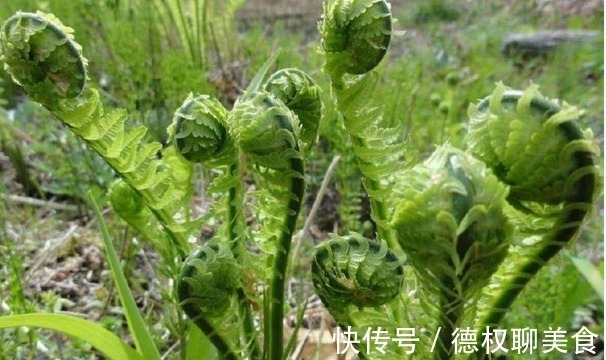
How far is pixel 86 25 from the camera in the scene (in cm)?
309

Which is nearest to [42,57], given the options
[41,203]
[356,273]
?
[356,273]

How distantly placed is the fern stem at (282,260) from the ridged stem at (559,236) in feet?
0.76

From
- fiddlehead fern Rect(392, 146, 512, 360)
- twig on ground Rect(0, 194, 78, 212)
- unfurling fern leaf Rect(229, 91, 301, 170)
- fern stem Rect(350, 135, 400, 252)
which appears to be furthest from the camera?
twig on ground Rect(0, 194, 78, 212)

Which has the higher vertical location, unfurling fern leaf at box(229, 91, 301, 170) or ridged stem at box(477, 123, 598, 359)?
unfurling fern leaf at box(229, 91, 301, 170)

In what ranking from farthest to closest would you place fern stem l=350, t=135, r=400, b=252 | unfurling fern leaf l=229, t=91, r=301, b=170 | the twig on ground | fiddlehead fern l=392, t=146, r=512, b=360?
the twig on ground, fern stem l=350, t=135, r=400, b=252, unfurling fern leaf l=229, t=91, r=301, b=170, fiddlehead fern l=392, t=146, r=512, b=360

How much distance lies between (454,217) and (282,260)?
1.02ft

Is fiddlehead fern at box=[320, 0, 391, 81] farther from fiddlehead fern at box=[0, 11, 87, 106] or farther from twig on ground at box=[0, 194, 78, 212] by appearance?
twig on ground at box=[0, 194, 78, 212]

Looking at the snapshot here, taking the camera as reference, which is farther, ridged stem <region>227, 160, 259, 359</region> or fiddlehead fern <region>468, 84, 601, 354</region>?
ridged stem <region>227, 160, 259, 359</region>

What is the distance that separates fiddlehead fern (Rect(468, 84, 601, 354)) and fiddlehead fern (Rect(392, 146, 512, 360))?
30 mm

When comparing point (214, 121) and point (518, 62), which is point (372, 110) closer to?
point (214, 121)

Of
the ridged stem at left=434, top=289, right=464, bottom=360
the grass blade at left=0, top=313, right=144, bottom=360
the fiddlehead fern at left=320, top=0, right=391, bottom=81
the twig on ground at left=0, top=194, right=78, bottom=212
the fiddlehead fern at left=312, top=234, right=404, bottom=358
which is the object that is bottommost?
the grass blade at left=0, top=313, right=144, bottom=360

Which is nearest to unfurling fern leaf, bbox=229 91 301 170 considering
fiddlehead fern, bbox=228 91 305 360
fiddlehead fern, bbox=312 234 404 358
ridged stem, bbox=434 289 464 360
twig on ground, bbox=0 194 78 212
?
fiddlehead fern, bbox=228 91 305 360

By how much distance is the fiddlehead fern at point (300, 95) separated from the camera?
85cm

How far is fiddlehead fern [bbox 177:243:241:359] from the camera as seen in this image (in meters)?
0.80
